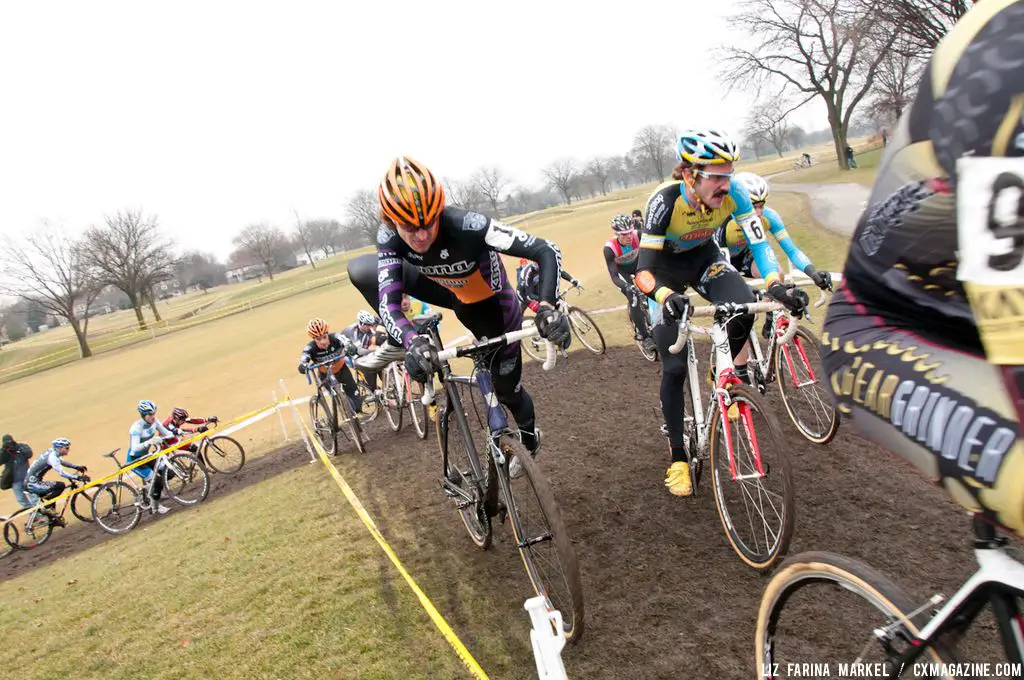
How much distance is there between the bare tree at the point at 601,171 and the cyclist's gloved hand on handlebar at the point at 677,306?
120 meters

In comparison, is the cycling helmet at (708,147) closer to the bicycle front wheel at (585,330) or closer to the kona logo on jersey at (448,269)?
the kona logo on jersey at (448,269)

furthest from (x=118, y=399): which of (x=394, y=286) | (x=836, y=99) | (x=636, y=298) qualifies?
(x=836, y=99)

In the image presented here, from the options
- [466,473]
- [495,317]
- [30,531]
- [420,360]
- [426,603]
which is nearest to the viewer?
[420,360]

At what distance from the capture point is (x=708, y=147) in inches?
152

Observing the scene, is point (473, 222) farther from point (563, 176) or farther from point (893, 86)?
point (563, 176)

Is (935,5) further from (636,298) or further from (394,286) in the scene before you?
(394,286)

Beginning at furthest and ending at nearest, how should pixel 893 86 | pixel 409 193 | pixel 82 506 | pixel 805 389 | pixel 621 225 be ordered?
1. pixel 893 86
2. pixel 82 506
3. pixel 621 225
4. pixel 805 389
5. pixel 409 193

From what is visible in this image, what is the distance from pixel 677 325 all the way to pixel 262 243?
105 m

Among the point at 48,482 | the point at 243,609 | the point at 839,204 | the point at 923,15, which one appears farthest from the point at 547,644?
the point at 923,15

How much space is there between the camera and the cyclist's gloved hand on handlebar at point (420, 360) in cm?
368

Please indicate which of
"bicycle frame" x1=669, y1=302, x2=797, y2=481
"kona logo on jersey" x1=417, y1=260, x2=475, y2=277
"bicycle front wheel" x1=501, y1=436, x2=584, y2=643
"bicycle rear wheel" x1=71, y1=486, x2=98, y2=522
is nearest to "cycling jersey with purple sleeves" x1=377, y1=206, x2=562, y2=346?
"kona logo on jersey" x1=417, y1=260, x2=475, y2=277

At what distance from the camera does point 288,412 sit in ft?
53.3

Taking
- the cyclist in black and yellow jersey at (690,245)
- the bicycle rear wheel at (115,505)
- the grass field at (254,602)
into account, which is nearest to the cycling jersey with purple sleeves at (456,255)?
the cyclist in black and yellow jersey at (690,245)

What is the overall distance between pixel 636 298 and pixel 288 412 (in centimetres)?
1065
